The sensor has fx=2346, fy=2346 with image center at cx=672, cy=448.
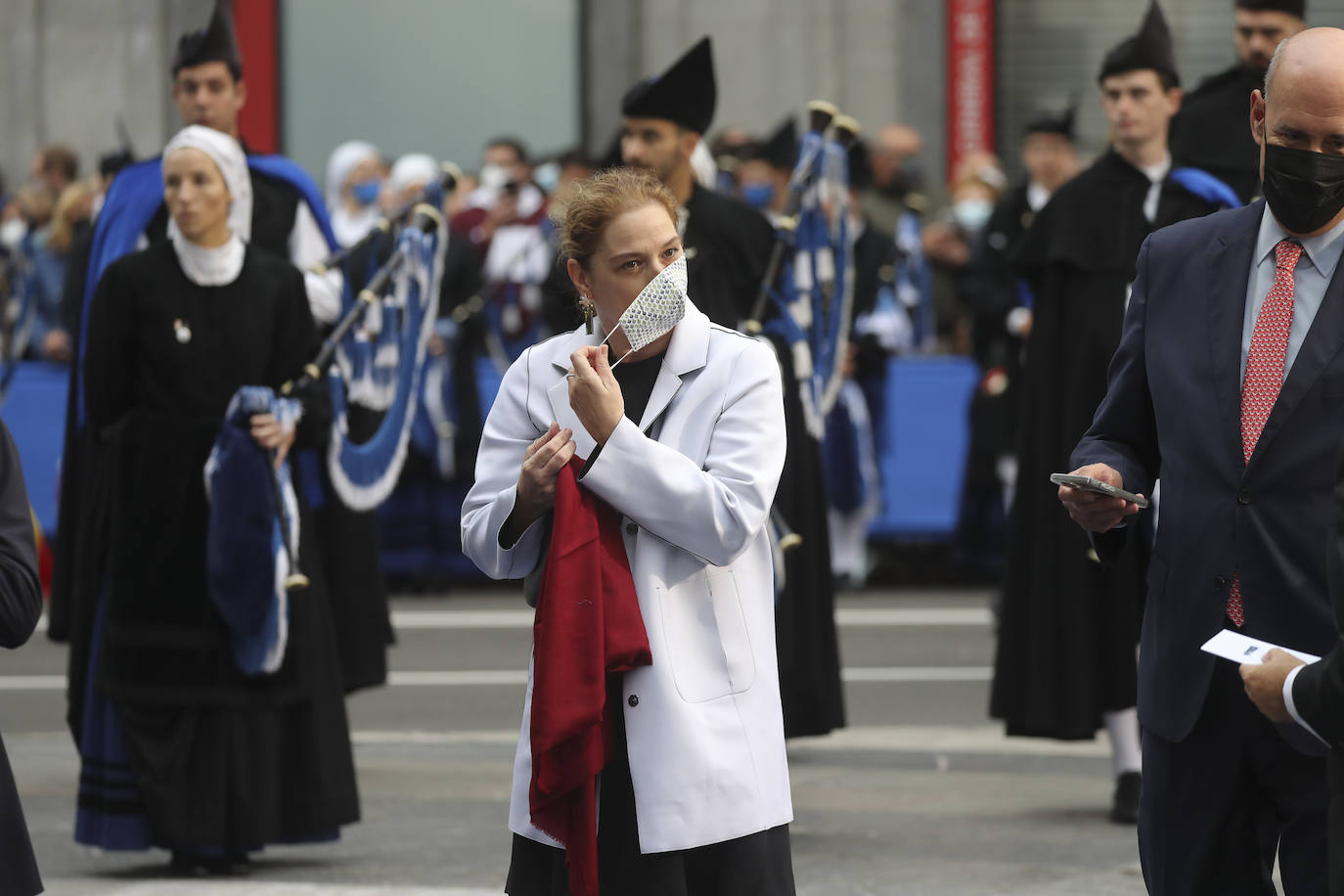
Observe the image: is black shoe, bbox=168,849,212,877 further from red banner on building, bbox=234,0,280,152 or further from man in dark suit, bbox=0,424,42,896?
red banner on building, bbox=234,0,280,152

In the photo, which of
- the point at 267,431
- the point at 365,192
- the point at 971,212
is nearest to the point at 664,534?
the point at 267,431

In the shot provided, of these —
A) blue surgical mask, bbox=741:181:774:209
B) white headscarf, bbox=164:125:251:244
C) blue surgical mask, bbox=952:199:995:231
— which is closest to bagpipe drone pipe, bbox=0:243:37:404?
blue surgical mask, bbox=741:181:774:209

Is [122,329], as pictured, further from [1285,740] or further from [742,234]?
[1285,740]

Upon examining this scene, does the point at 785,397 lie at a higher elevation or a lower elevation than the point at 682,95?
lower

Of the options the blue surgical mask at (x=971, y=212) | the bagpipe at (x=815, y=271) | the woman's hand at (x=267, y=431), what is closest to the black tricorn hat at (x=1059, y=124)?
the blue surgical mask at (x=971, y=212)

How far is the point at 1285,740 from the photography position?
4008 millimetres

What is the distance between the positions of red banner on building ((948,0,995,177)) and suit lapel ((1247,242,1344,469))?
51.0ft

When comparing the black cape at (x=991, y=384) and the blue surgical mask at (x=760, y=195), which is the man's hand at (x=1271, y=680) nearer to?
the black cape at (x=991, y=384)

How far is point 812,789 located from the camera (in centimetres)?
798

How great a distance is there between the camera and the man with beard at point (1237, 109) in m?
7.50

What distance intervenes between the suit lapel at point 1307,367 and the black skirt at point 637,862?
1.12 meters

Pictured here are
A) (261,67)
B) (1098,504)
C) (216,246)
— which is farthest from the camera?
(261,67)

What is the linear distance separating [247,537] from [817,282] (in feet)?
7.29

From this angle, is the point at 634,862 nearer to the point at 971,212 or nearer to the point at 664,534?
the point at 664,534
